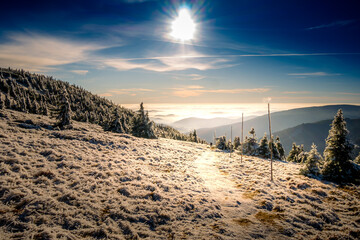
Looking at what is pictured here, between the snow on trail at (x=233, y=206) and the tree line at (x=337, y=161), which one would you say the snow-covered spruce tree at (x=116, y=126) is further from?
the tree line at (x=337, y=161)

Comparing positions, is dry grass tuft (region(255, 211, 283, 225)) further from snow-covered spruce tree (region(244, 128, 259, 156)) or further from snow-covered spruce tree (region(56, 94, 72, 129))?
snow-covered spruce tree (region(244, 128, 259, 156))

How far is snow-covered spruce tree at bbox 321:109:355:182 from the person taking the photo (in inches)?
838

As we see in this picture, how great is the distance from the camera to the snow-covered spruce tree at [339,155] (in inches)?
838

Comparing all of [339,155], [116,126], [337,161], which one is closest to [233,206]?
[337,161]

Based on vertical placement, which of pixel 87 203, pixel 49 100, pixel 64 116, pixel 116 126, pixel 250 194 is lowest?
pixel 250 194

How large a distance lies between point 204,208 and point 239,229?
2.49 m

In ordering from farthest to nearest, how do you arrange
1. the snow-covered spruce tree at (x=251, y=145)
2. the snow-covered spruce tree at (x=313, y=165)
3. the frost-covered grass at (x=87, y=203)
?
the snow-covered spruce tree at (x=251, y=145) → the snow-covered spruce tree at (x=313, y=165) → the frost-covered grass at (x=87, y=203)

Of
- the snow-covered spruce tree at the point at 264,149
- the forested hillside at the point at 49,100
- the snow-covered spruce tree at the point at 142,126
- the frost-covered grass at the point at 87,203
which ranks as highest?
the forested hillside at the point at 49,100

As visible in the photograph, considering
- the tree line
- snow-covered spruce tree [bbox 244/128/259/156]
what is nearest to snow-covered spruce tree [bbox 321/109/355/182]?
the tree line

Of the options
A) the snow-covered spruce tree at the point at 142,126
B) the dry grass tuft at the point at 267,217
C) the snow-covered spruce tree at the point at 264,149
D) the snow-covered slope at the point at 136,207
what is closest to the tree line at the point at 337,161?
the snow-covered slope at the point at 136,207

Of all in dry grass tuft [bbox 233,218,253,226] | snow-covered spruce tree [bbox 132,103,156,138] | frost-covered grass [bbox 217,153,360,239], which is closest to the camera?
frost-covered grass [bbox 217,153,360,239]

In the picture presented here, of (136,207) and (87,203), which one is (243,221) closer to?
(136,207)

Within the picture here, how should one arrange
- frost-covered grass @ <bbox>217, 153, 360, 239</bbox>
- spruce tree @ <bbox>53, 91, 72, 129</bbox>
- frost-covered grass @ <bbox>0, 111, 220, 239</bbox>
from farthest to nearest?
spruce tree @ <bbox>53, 91, 72, 129</bbox> → frost-covered grass @ <bbox>217, 153, 360, 239</bbox> → frost-covered grass @ <bbox>0, 111, 220, 239</bbox>

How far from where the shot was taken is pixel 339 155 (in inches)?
871
